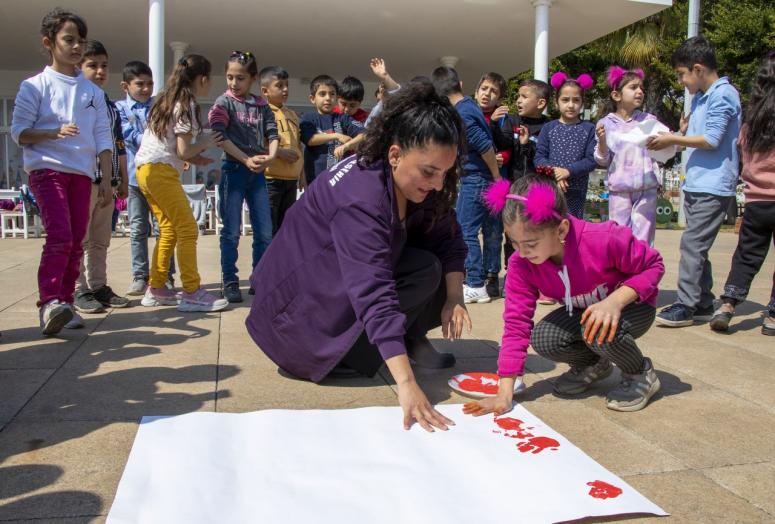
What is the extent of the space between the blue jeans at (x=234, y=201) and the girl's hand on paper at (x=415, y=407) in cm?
278

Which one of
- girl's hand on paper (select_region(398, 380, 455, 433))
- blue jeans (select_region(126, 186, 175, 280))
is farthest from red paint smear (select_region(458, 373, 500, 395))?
blue jeans (select_region(126, 186, 175, 280))

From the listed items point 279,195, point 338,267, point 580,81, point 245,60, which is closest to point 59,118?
point 245,60

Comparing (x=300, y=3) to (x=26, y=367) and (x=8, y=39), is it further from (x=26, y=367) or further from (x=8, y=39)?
(x=26, y=367)

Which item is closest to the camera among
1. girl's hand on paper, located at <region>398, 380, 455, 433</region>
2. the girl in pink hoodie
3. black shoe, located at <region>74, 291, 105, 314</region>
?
girl's hand on paper, located at <region>398, 380, 455, 433</region>

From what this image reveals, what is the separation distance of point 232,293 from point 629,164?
108 inches

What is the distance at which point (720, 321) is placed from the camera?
3961mm

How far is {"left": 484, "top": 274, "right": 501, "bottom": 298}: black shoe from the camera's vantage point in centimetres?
511

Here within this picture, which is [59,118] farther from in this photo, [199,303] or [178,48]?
[178,48]

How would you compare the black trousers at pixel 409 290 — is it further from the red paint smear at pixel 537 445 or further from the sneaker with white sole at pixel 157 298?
the sneaker with white sole at pixel 157 298

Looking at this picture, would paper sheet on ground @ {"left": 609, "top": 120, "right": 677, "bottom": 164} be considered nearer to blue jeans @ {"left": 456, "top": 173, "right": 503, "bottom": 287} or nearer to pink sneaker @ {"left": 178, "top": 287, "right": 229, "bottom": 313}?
blue jeans @ {"left": 456, "top": 173, "right": 503, "bottom": 287}

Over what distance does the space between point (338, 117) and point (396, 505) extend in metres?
4.29

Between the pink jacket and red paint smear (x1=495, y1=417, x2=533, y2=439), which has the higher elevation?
the pink jacket

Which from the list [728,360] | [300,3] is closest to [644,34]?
[300,3]

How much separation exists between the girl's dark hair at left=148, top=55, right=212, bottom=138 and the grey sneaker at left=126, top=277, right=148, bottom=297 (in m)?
1.26
